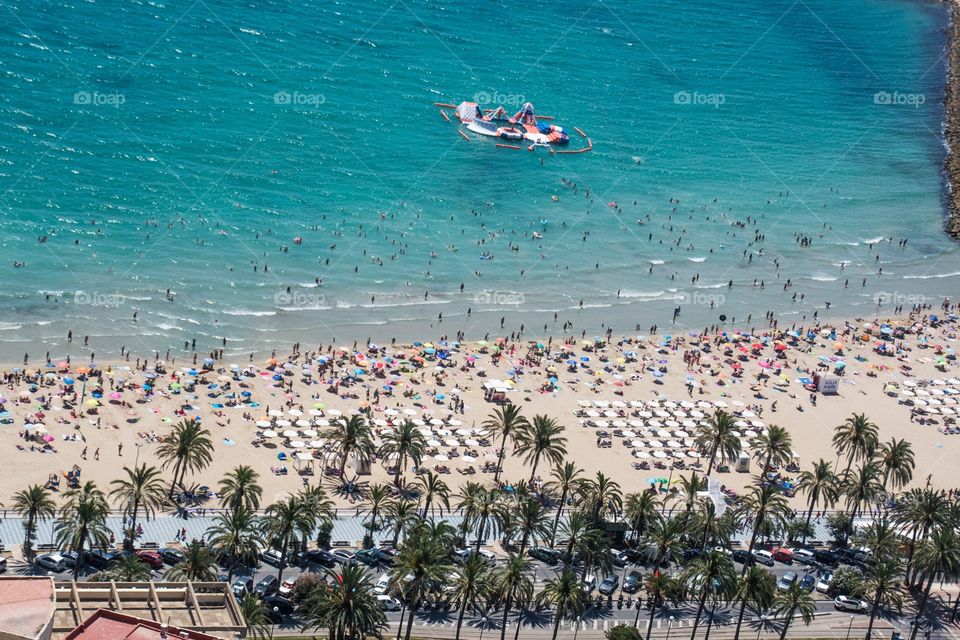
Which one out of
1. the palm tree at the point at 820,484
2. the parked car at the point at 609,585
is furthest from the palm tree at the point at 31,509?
the palm tree at the point at 820,484

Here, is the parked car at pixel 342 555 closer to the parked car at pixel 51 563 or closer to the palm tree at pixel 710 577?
the parked car at pixel 51 563

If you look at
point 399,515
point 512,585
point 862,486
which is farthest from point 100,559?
point 862,486

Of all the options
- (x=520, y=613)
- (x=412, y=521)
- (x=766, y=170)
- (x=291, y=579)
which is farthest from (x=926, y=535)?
(x=766, y=170)

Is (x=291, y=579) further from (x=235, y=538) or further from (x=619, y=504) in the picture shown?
(x=619, y=504)

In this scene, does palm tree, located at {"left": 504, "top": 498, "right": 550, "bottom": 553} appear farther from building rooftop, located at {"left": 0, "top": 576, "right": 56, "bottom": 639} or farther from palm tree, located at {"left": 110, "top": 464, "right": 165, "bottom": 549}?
building rooftop, located at {"left": 0, "top": 576, "right": 56, "bottom": 639}

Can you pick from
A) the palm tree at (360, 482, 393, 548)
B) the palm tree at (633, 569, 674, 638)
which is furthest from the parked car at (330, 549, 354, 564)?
the palm tree at (633, 569, 674, 638)
